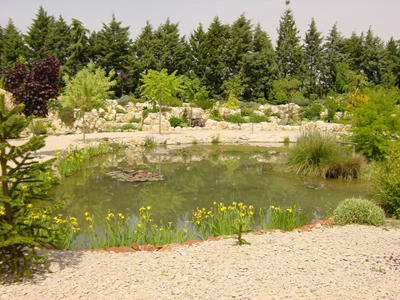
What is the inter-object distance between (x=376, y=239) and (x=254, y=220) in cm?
235

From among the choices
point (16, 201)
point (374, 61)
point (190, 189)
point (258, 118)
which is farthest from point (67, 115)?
point (374, 61)

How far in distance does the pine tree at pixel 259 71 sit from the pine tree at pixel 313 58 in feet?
15.2

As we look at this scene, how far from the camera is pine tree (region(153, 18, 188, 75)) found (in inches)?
1257

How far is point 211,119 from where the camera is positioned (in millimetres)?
24203

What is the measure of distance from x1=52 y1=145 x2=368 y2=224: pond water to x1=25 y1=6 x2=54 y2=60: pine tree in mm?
24956

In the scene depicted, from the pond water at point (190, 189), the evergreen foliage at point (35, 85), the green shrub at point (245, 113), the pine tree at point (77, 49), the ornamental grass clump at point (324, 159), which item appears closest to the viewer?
the pond water at point (190, 189)

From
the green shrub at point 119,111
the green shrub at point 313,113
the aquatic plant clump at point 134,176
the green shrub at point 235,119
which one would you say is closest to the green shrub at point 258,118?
the green shrub at point 235,119

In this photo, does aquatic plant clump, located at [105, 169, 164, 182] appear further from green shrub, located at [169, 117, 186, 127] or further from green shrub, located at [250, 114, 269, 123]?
green shrub, located at [250, 114, 269, 123]

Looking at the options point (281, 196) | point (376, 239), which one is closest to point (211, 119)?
point (281, 196)

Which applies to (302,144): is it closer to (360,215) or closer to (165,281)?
(360,215)

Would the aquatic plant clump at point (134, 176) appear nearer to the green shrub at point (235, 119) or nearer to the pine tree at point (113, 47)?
the green shrub at point (235, 119)

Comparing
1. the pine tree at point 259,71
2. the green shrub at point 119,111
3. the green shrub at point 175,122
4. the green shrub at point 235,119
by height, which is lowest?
the green shrub at point 175,122

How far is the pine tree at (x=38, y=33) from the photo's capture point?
1296 inches

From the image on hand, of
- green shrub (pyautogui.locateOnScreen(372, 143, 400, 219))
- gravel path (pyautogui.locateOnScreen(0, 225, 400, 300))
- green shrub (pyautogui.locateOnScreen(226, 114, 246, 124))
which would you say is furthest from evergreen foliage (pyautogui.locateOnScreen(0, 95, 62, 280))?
green shrub (pyautogui.locateOnScreen(226, 114, 246, 124))
